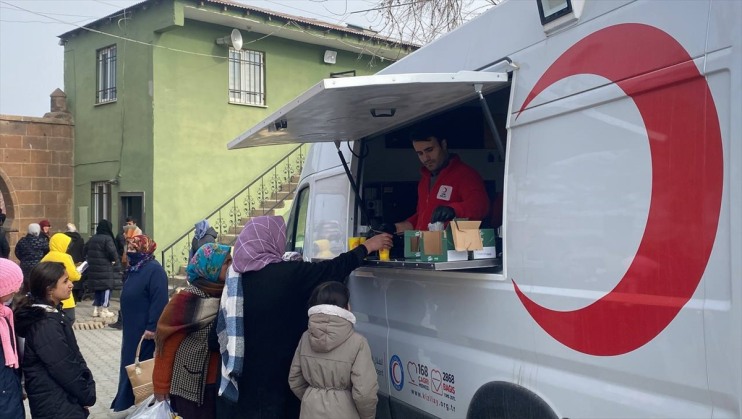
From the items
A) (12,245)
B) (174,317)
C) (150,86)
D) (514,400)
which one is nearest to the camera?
(514,400)

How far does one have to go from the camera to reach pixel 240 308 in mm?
3742

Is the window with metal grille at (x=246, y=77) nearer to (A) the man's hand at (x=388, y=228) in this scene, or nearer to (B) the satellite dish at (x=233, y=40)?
(B) the satellite dish at (x=233, y=40)

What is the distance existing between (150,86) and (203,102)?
1140mm

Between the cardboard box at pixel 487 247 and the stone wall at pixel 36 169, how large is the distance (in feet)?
48.8

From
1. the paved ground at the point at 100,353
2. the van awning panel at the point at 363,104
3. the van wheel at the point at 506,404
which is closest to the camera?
the van wheel at the point at 506,404

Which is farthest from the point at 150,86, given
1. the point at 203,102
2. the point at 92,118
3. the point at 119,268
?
the point at 119,268

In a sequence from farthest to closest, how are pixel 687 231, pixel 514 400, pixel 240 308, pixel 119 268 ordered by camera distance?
pixel 119 268
pixel 240 308
pixel 514 400
pixel 687 231

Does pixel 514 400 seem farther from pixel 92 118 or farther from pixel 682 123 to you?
pixel 92 118

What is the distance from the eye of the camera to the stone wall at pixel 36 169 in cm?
1594

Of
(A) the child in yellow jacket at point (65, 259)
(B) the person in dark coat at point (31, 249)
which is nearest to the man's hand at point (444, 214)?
(A) the child in yellow jacket at point (65, 259)

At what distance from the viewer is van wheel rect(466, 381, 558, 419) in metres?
2.86

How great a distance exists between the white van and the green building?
36.1ft

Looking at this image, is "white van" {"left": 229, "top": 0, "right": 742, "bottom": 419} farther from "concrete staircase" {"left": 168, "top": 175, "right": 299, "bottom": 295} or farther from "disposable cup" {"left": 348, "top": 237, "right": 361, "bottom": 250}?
"concrete staircase" {"left": 168, "top": 175, "right": 299, "bottom": 295}

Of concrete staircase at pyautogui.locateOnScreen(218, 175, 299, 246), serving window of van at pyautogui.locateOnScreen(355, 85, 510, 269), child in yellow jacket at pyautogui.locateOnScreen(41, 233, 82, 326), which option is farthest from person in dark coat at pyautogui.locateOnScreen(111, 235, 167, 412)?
concrete staircase at pyautogui.locateOnScreen(218, 175, 299, 246)
